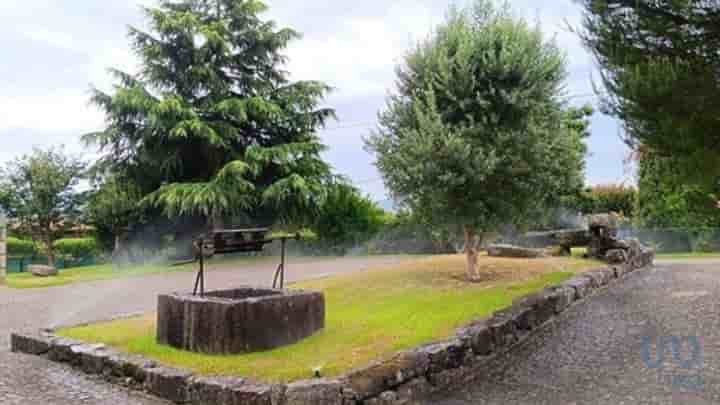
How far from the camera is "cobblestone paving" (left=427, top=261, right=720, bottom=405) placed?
3.89 meters

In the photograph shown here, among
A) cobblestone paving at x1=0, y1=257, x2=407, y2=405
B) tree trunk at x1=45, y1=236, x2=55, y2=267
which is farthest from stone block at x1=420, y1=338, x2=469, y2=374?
tree trunk at x1=45, y1=236, x2=55, y2=267

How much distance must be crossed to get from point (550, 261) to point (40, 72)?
1050 centimetres

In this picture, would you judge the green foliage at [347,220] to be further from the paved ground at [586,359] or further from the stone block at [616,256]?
the paved ground at [586,359]

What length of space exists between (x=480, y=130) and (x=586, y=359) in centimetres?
319

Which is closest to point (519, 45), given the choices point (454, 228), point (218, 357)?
point (454, 228)

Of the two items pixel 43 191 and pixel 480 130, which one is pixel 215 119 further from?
pixel 480 130

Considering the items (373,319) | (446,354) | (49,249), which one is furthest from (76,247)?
(446,354)

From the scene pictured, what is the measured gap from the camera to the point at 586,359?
4.74 meters

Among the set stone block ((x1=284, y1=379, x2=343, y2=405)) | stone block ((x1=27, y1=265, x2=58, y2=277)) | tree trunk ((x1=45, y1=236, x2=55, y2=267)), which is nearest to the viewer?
stone block ((x1=284, y1=379, x2=343, y2=405))

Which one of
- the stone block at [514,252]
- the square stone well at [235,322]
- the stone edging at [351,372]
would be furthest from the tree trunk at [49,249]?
the stone block at [514,252]

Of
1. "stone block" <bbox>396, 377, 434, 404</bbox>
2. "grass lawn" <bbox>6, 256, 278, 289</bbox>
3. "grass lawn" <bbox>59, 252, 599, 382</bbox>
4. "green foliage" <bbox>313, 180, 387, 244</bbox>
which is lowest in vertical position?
"stone block" <bbox>396, 377, 434, 404</bbox>

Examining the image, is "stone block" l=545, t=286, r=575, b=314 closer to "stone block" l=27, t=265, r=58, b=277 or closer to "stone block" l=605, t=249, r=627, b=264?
"stone block" l=605, t=249, r=627, b=264

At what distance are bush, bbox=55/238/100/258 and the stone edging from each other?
14.0 m

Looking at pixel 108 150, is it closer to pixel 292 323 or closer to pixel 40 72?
pixel 40 72
